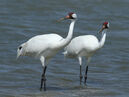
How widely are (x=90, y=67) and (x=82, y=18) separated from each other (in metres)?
5.88

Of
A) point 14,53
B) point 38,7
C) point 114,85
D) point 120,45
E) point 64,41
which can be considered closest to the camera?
point 64,41

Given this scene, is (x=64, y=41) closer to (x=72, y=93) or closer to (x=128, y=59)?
(x=72, y=93)

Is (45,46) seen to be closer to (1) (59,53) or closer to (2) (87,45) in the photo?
(2) (87,45)

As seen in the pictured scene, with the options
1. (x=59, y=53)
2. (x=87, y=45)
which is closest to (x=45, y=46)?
(x=87, y=45)

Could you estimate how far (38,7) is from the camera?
20.8m

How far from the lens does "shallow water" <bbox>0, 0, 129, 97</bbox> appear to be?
12.0m

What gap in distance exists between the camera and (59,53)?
51.5 feet

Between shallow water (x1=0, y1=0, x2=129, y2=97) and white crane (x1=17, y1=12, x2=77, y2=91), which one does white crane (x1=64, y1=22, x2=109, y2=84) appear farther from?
white crane (x1=17, y1=12, x2=77, y2=91)

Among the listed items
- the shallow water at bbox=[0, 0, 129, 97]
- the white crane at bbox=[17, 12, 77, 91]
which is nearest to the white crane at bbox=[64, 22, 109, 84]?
the shallow water at bbox=[0, 0, 129, 97]

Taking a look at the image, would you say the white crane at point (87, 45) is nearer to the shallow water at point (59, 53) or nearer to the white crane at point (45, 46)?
the shallow water at point (59, 53)

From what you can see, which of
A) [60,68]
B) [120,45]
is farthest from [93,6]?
[60,68]

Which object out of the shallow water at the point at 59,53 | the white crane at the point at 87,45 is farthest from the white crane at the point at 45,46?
the white crane at the point at 87,45

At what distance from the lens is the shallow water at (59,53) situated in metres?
12.0

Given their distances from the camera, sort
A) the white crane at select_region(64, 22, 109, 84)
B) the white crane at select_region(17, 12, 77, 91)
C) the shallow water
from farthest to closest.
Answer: the white crane at select_region(64, 22, 109, 84), the shallow water, the white crane at select_region(17, 12, 77, 91)
